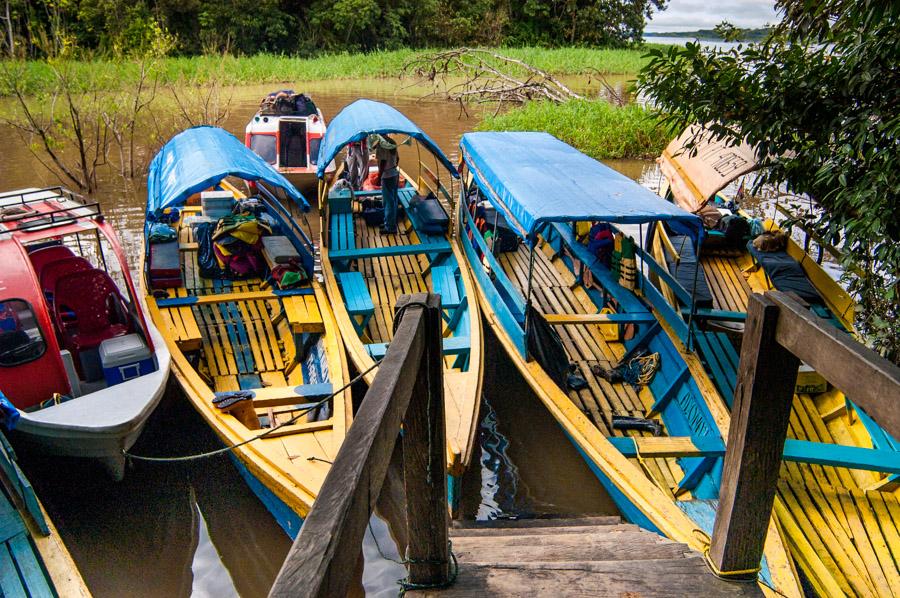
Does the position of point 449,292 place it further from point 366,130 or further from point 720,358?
point 720,358

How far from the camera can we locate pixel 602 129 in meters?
14.7

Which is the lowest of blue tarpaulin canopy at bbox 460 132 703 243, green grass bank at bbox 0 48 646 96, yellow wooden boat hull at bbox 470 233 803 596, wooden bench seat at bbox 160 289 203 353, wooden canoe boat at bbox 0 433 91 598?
wooden canoe boat at bbox 0 433 91 598

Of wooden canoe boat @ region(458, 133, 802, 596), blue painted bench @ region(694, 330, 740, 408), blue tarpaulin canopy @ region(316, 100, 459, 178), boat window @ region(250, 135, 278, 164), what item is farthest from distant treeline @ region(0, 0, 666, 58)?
blue painted bench @ region(694, 330, 740, 408)

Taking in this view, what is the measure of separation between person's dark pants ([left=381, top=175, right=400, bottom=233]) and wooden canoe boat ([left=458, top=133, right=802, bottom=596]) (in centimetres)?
112

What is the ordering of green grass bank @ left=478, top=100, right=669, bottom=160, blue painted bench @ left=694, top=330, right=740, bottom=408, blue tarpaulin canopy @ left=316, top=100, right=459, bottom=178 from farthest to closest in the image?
green grass bank @ left=478, top=100, right=669, bottom=160, blue tarpaulin canopy @ left=316, top=100, right=459, bottom=178, blue painted bench @ left=694, top=330, right=740, bottom=408

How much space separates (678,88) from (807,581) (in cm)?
363

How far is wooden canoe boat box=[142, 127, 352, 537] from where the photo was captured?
4.67 m

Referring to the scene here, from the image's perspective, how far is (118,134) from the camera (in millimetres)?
12469

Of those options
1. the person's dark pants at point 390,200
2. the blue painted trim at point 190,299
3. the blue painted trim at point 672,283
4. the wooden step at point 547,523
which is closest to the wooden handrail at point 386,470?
the wooden step at point 547,523

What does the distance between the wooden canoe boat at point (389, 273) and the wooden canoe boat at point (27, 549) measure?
7.93ft

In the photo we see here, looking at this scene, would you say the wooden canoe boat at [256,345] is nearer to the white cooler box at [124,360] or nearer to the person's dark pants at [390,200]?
the white cooler box at [124,360]

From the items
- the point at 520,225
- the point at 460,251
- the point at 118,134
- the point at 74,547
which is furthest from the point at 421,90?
the point at 74,547

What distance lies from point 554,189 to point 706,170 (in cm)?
258

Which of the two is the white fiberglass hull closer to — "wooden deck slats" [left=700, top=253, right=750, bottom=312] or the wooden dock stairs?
the wooden dock stairs
